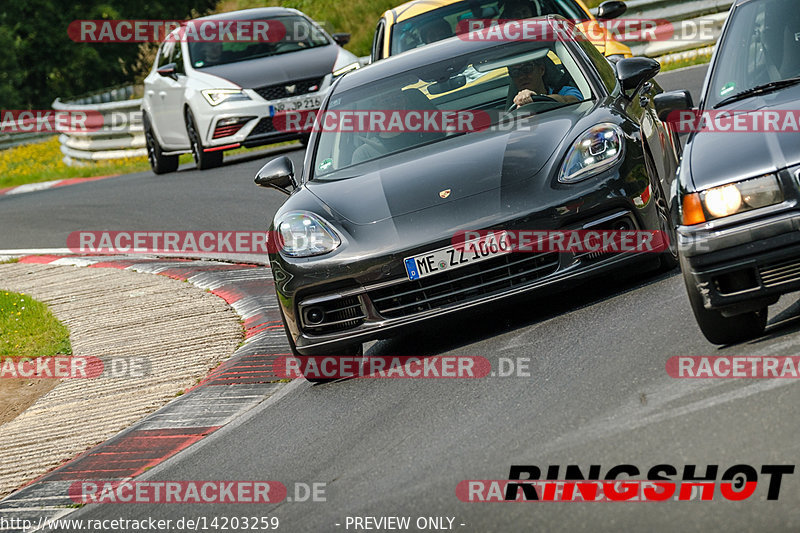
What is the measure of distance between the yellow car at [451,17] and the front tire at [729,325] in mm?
6597

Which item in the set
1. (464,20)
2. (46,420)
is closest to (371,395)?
(46,420)

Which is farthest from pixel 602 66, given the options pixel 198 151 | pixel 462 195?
pixel 198 151

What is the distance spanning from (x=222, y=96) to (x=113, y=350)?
25.0 feet

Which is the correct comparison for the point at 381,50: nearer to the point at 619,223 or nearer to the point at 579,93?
the point at 579,93

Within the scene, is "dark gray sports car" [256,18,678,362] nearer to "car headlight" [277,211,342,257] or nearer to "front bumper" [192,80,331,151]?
"car headlight" [277,211,342,257]

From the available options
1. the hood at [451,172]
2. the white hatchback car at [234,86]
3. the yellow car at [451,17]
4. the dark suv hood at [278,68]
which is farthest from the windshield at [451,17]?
the hood at [451,172]

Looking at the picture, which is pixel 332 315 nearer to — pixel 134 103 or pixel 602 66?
pixel 602 66

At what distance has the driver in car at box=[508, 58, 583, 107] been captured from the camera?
24.9ft

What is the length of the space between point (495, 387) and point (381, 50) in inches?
275

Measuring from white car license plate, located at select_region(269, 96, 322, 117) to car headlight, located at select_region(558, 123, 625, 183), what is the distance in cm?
914

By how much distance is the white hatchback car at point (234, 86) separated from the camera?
1562 centimetres

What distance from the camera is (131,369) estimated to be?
8055mm

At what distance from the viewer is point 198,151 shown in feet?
54.1

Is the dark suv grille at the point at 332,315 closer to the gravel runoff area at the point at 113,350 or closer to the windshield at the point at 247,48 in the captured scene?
the gravel runoff area at the point at 113,350
